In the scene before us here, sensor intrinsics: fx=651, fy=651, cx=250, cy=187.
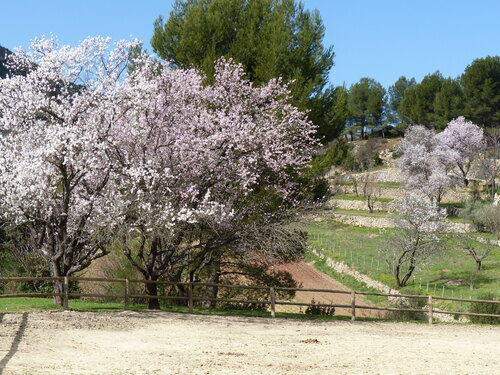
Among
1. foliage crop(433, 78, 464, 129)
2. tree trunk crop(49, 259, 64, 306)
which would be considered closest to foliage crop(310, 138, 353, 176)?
tree trunk crop(49, 259, 64, 306)

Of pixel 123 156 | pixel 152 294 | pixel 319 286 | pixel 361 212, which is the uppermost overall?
pixel 361 212

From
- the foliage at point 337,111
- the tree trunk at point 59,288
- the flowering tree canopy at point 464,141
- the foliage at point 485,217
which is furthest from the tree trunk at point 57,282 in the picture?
the flowering tree canopy at point 464,141

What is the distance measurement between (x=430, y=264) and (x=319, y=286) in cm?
916

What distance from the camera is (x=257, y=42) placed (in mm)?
31281

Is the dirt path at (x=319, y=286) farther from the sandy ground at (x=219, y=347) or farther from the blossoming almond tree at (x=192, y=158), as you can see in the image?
the sandy ground at (x=219, y=347)

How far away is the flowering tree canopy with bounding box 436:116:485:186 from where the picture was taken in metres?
82.8

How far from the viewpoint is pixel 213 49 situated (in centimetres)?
3052

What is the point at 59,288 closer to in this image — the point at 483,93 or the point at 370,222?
the point at 370,222

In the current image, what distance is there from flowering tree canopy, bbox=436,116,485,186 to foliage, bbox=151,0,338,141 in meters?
53.8

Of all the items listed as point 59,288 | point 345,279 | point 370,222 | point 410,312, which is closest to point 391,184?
point 370,222

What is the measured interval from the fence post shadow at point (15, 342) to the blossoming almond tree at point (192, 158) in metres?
4.24

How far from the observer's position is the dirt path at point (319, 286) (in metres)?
37.8

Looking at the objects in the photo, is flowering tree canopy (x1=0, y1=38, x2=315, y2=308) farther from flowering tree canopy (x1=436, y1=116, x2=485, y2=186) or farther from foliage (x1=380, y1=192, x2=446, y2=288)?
flowering tree canopy (x1=436, y1=116, x2=485, y2=186)

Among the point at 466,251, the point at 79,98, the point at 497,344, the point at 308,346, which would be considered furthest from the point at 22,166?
the point at 466,251
